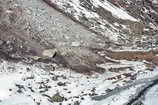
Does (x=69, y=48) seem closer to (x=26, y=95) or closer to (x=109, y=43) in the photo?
(x=109, y=43)

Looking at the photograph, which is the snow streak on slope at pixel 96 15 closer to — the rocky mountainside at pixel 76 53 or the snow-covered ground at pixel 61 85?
the rocky mountainside at pixel 76 53

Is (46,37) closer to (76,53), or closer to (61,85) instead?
(76,53)

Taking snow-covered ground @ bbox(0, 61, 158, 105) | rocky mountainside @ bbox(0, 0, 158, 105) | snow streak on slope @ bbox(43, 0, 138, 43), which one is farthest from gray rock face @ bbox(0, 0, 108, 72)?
snow-covered ground @ bbox(0, 61, 158, 105)

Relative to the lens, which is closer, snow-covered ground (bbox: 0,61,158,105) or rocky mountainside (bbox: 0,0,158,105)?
snow-covered ground (bbox: 0,61,158,105)

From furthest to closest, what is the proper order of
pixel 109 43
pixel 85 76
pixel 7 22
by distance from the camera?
pixel 109 43, pixel 7 22, pixel 85 76

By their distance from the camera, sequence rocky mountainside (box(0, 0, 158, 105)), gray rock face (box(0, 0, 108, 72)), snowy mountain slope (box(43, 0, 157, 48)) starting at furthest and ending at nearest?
1. snowy mountain slope (box(43, 0, 157, 48))
2. gray rock face (box(0, 0, 108, 72))
3. rocky mountainside (box(0, 0, 158, 105))

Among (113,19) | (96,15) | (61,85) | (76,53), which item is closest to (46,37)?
(76,53)

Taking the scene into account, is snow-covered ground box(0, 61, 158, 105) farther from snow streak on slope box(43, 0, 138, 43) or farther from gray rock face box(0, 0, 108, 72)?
snow streak on slope box(43, 0, 138, 43)

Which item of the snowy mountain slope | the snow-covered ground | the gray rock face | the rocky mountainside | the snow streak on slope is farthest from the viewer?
the snowy mountain slope

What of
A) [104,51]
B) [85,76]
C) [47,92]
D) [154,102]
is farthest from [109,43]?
[154,102]

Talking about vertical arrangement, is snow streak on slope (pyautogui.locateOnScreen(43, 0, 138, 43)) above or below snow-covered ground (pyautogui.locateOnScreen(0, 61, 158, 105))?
above

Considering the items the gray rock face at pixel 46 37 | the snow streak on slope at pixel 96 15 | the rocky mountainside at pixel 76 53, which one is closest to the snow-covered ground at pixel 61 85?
the rocky mountainside at pixel 76 53
